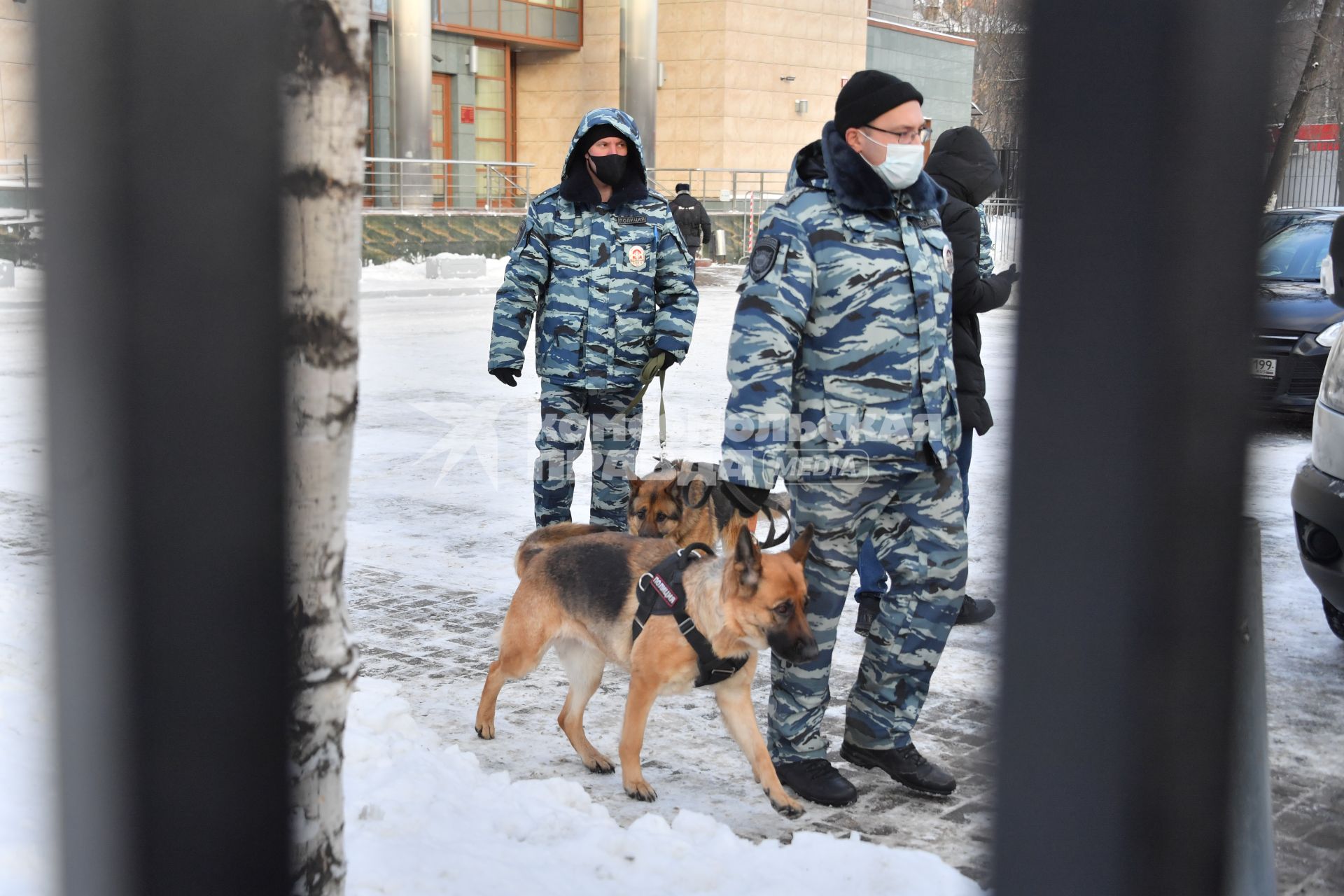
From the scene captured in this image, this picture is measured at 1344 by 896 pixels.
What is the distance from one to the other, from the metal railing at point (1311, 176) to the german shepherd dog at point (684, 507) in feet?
13.5

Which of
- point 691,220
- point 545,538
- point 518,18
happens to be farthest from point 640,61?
point 545,538

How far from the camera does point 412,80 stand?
25.6m

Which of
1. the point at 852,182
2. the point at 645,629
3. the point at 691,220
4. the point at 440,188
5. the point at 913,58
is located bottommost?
the point at 645,629

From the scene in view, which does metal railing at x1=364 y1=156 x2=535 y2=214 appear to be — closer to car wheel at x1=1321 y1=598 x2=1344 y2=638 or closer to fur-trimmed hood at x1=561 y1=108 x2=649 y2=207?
fur-trimmed hood at x1=561 y1=108 x2=649 y2=207

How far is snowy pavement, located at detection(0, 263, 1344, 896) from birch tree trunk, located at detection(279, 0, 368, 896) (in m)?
0.17

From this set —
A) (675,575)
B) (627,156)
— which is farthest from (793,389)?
(627,156)

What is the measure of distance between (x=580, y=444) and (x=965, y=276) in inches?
65.2

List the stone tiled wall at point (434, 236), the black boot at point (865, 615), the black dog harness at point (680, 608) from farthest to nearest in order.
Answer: the stone tiled wall at point (434, 236)
the black boot at point (865, 615)
the black dog harness at point (680, 608)

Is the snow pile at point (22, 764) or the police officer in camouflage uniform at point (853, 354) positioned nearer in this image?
the snow pile at point (22, 764)

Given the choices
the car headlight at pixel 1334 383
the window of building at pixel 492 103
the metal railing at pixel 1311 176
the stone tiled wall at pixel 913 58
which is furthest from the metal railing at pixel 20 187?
the stone tiled wall at pixel 913 58

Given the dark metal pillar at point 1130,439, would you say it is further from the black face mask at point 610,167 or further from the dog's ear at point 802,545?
the black face mask at point 610,167

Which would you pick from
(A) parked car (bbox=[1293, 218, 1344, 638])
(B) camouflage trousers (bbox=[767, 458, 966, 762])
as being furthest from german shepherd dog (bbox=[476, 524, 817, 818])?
(A) parked car (bbox=[1293, 218, 1344, 638])

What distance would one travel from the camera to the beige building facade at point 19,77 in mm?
759

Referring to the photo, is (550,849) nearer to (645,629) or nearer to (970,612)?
(645,629)
